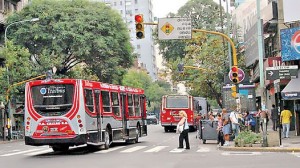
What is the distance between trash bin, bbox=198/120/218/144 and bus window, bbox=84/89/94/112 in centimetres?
771

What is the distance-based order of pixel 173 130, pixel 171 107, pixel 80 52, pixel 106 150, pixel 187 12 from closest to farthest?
1. pixel 106 150
2. pixel 171 107
3. pixel 173 130
4. pixel 80 52
5. pixel 187 12

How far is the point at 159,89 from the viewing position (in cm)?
13088

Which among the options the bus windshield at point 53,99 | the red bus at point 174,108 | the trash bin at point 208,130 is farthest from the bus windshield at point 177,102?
the bus windshield at point 53,99

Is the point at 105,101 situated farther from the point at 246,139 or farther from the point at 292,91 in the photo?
the point at 292,91

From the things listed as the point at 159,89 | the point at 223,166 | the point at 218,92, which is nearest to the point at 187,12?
the point at 218,92

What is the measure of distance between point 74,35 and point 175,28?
96.0 feet

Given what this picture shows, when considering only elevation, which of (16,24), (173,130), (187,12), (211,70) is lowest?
(173,130)

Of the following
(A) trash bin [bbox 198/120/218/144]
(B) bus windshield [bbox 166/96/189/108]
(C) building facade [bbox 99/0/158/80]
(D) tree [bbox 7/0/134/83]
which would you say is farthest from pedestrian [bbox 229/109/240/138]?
(C) building facade [bbox 99/0/158/80]

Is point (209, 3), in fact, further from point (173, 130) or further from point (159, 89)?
point (159, 89)

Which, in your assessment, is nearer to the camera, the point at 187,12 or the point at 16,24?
the point at 16,24

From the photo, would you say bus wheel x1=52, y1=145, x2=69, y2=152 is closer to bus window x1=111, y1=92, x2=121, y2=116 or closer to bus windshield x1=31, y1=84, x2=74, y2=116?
bus window x1=111, y1=92, x2=121, y2=116

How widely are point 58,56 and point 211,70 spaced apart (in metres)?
14.8

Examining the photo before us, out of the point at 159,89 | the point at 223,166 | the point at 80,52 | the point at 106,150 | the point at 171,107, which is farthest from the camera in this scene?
the point at 159,89

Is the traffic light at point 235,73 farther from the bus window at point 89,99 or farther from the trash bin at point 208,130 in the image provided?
the bus window at point 89,99
